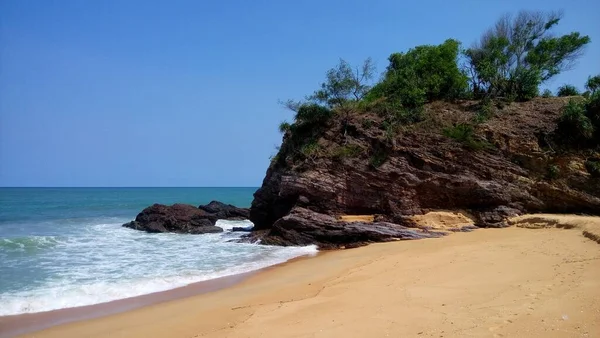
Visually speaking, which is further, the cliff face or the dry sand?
the cliff face

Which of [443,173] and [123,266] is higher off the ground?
[443,173]

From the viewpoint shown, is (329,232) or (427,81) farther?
(427,81)

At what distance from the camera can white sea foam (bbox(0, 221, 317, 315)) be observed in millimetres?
10633

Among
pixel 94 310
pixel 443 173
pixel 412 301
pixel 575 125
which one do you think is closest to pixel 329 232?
pixel 443 173

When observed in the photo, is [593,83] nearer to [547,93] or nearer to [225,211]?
[547,93]

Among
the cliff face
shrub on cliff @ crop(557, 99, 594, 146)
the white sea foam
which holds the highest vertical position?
shrub on cliff @ crop(557, 99, 594, 146)

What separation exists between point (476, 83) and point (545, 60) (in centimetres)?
410

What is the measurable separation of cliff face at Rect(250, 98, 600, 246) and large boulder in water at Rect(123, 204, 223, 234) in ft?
26.4

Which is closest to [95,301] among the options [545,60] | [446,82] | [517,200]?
[517,200]

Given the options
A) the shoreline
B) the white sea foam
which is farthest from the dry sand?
the white sea foam

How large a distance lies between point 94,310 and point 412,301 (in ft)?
23.9

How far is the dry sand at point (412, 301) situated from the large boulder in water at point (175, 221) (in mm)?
15425

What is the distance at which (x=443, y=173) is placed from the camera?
784 inches

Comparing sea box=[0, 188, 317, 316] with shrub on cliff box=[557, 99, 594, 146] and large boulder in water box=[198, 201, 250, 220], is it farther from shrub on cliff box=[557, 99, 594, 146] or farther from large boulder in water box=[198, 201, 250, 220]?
shrub on cliff box=[557, 99, 594, 146]
